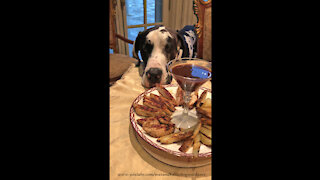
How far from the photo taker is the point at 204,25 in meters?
1.96

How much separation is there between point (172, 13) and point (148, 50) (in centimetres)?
298

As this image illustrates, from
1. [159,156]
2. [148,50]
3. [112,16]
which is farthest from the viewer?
[112,16]

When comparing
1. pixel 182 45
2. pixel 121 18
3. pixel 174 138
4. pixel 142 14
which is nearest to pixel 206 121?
pixel 174 138

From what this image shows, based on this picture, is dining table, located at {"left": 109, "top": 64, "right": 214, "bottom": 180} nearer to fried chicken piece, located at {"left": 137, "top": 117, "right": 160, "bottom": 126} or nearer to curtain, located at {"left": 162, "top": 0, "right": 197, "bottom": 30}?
fried chicken piece, located at {"left": 137, "top": 117, "right": 160, "bottom": 126}

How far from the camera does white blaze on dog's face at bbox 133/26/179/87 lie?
136 centimetres

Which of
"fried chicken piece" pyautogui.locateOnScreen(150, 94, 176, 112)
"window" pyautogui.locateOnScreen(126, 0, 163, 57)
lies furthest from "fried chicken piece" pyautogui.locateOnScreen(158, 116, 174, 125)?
"window" pyautogui.locateOnScreen(126, 0, 163, 57)

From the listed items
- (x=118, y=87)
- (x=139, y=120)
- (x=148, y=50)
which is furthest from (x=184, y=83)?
(x=148, y=50)

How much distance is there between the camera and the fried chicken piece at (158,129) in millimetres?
667

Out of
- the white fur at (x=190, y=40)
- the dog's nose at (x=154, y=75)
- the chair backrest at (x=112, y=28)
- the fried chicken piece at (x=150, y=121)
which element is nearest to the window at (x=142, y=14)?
the chair backrest at (x=112, y=28)

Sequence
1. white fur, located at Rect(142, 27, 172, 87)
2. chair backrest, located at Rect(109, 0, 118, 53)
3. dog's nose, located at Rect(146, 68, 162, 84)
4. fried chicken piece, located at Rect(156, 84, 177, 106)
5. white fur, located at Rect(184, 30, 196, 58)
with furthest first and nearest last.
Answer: chair backrest, located at Rect(109, 0, 118, 53), white fur, located at Rect(184, 30, 196, 58), white fur, located at Rect(142, 27, 172, 87), dog's nose, located at Rect(146, 68, 162, 84), fried chicken piece, located at Rect(156, 84, 177, 106)

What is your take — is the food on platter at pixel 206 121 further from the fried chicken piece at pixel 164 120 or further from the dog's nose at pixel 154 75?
the dog's nose at pixel 154 75

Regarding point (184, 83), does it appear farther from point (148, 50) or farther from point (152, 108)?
point (148, 50)

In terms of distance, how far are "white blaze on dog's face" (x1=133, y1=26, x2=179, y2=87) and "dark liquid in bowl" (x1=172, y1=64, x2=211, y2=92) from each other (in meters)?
0.56

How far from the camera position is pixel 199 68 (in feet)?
2.53
